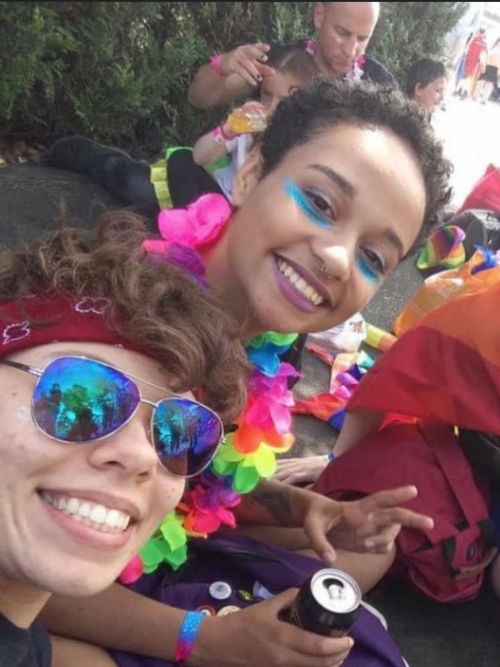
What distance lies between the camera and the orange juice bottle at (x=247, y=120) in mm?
1391

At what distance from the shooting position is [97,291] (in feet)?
3.62

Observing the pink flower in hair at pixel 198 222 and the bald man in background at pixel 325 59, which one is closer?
the bald man in background at pixel 325 59

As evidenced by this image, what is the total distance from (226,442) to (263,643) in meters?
0.45

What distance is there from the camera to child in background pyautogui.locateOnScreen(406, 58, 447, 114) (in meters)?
0.79

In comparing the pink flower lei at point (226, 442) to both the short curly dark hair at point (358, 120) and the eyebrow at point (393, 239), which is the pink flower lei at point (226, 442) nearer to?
the short curly dark hair at point (358, 120)

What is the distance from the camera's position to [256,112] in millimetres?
1501

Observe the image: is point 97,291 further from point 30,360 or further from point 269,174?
point 269,174

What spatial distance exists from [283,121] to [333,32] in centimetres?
92

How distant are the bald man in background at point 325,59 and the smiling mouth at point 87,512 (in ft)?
1.86

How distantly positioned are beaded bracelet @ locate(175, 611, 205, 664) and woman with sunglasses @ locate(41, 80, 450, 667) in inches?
0.5

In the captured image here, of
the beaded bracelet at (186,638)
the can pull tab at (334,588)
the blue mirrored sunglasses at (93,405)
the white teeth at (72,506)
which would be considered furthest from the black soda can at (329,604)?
the white teeth at (72,506)

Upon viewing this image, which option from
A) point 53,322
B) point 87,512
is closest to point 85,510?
point 87,512

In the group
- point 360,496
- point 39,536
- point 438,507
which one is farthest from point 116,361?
point 438,507

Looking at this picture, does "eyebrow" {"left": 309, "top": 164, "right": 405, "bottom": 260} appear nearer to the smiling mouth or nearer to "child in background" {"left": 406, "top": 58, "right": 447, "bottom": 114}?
"child in background" {"left": 406, "top": 58, "right": 447, "bottom": 114}
